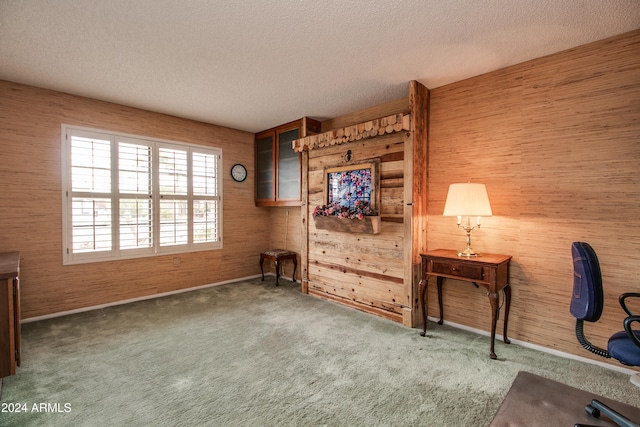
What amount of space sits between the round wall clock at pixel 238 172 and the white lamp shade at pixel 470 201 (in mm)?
3754

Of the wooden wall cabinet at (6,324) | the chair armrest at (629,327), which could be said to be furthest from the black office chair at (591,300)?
the wooden wall cabinet at (6,324)

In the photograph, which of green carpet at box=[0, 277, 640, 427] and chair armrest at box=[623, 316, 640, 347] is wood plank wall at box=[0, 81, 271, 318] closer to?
green carpet at box=[0, 277, 640, 427]

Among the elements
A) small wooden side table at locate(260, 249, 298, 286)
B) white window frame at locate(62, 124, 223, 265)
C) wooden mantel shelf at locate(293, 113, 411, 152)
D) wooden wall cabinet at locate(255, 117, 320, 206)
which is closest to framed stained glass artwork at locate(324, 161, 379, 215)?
wooden mantel shelf at locate(293, 113, 411, 152)

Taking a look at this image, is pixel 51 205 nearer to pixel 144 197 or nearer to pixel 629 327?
pixel 144 197

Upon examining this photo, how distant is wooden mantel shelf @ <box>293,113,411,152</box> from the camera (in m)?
3.35

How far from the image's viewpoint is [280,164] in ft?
16.9

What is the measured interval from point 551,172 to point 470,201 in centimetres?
77

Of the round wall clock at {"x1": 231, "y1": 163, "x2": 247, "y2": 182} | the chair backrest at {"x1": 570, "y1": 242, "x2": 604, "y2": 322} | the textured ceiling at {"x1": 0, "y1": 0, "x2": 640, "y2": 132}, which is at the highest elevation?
the textured ceiling at {"x1": 0, "y1": 0, "x2": 640, "y2": 132}

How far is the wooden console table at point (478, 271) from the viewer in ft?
8.70

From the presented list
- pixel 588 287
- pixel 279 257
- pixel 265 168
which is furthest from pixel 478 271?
pixel 265 168

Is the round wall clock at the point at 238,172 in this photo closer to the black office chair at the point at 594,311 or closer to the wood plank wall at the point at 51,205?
the wood plank wall at the point at 51,205

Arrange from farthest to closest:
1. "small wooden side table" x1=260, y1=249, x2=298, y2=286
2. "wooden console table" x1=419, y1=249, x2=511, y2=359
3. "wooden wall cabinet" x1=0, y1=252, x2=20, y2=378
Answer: "small wooden side table" x1=260, y1=249, x2=298, y2=286
"wooden console table" x1=419, y1=249, x2=511, y2=359
"wooden wall cabinet" x1=0, y1=252, x2=20, y2=378

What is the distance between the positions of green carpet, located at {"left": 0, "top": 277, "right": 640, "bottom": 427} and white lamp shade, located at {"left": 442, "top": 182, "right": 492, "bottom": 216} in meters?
1.28

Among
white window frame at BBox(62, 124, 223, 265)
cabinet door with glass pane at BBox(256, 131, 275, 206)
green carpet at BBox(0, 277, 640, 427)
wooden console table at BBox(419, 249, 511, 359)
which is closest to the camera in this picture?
green carpet at BBox(0, 277, 640, 427)
